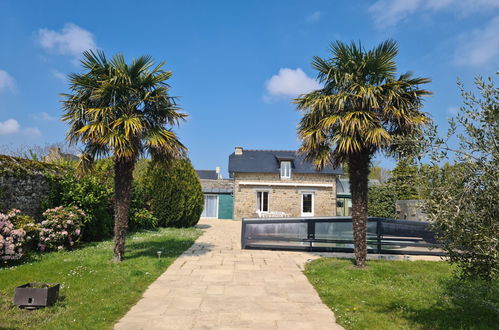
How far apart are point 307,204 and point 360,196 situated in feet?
60.3

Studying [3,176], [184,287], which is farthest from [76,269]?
[3,176]

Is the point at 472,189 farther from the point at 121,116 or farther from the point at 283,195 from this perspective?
the point at 283,195

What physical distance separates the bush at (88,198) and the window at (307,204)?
1639 centimetres

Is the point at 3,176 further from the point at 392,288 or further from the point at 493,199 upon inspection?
the point at 493,199

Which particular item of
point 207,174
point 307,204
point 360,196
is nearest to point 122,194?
point 360,196

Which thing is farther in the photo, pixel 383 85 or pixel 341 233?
pixel 341 233

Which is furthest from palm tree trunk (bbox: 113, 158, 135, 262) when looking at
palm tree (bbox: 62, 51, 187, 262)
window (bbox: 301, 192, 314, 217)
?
window (bbox: 301, 192, 314, 217)

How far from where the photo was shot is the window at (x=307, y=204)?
26.5m

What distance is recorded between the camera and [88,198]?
11.3 metres

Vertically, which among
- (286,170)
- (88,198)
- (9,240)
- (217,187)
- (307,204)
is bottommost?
(9,240)

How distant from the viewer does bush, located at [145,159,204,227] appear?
56.4 feet

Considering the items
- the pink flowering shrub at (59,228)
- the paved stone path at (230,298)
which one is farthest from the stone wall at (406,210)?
the pink flowering shrub at (59,228)

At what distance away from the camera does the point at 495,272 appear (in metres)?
3.70

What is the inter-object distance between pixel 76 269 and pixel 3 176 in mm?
3676
